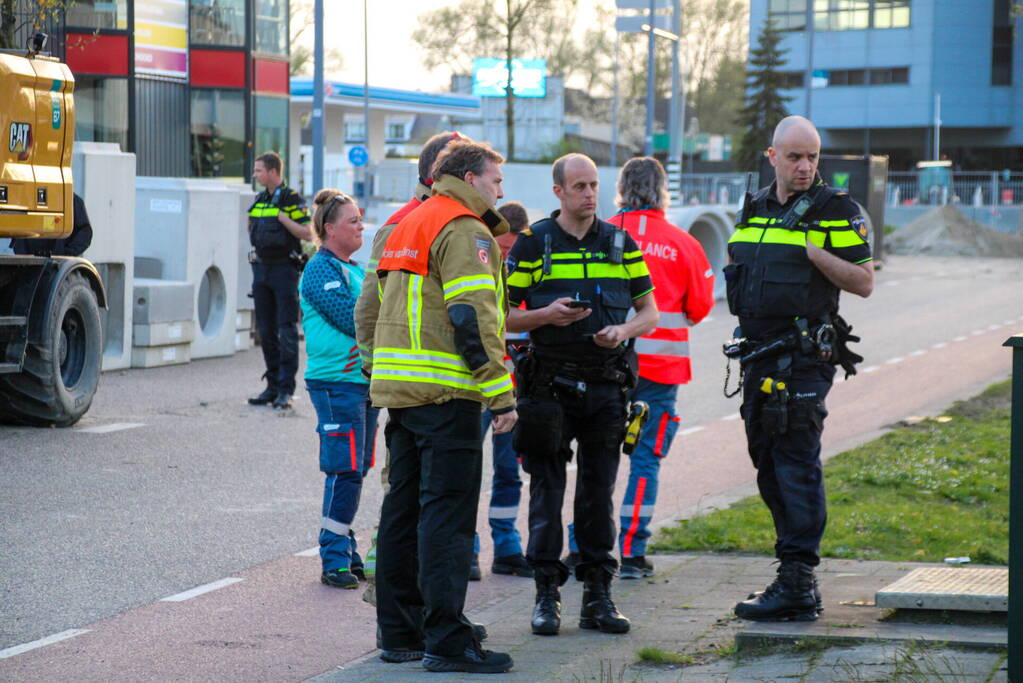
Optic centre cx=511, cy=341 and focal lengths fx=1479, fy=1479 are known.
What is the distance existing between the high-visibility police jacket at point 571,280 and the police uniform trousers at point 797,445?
Result: 2.23ft

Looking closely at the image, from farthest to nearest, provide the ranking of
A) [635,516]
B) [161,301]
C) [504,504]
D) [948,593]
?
[161,301]
[504,504]
[635,516]
[948,593]

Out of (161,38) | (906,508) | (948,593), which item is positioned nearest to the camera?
(948,593)

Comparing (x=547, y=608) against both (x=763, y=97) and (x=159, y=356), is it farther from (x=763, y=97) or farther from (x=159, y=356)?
(x=763, y=97)

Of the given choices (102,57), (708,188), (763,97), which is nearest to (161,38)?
(102,57)

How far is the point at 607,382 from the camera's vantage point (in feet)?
20.1

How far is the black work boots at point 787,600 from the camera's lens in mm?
5996

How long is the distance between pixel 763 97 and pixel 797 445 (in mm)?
64214

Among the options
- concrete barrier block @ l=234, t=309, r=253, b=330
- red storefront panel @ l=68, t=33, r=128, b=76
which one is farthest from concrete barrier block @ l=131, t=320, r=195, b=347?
red storefront panel @ l=68, t=33, r=128, b=76

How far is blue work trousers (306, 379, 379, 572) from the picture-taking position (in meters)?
7.04

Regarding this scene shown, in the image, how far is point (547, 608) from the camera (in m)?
5.98

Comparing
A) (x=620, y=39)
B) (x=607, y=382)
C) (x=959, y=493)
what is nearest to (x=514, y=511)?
(x=607, y=382)

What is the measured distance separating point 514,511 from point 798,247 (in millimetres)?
2126

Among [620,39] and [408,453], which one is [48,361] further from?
[620,39]

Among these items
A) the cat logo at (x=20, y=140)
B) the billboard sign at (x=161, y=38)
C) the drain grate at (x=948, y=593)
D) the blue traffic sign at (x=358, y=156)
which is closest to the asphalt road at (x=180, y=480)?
the cat logo at (x=20, y=140)
